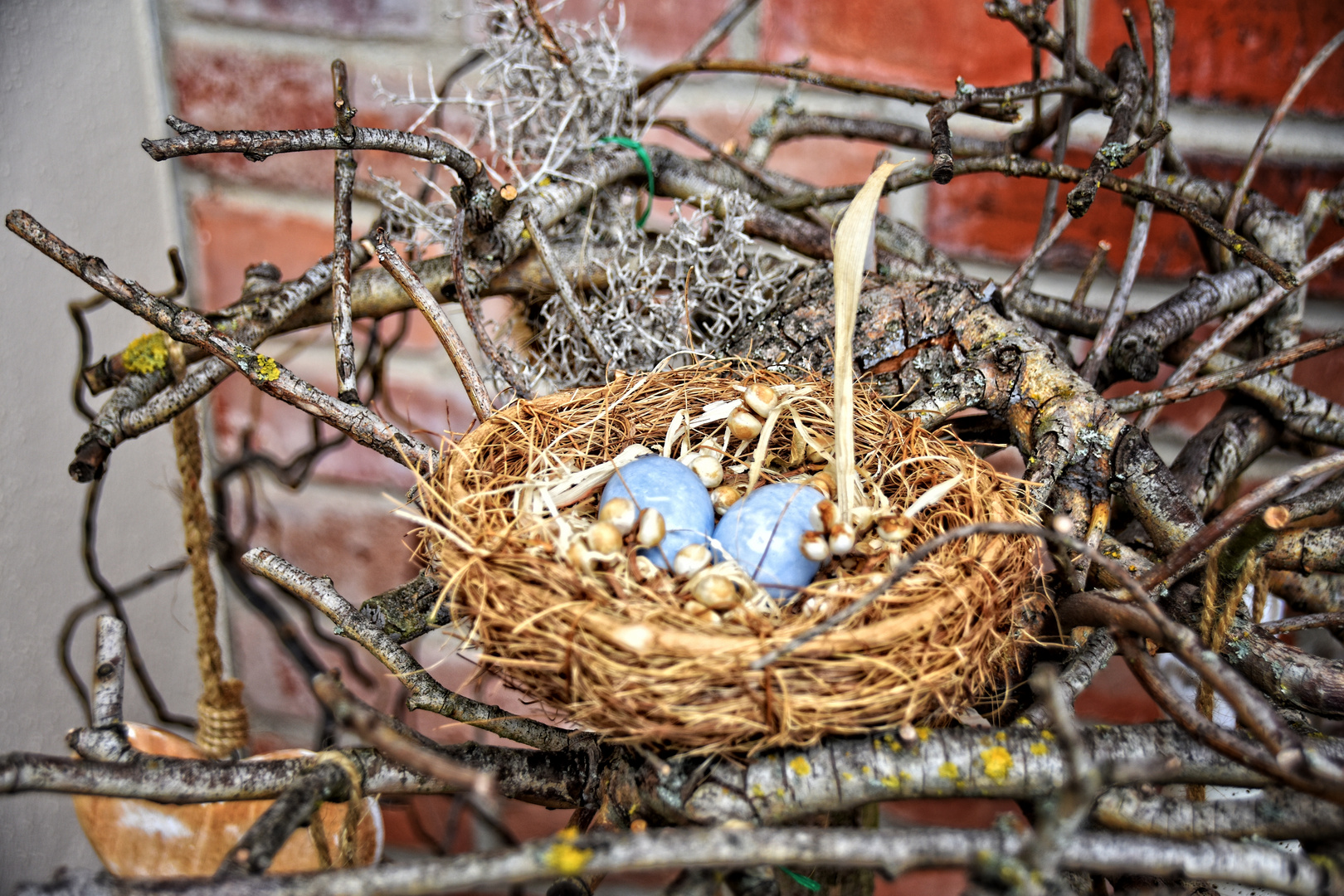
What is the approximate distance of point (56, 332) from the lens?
81cm

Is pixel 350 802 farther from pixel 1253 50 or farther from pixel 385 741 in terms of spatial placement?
pixel 1253 50

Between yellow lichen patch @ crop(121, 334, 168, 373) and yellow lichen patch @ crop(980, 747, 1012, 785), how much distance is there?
0.59 meters

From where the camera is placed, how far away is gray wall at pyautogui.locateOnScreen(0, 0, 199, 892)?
0.76 m

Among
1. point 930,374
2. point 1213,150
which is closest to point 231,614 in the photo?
point 930,374

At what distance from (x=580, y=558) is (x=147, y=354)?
0.40m

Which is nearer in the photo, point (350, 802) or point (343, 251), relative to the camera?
point (350, 802)

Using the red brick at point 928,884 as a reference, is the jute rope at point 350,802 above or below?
above

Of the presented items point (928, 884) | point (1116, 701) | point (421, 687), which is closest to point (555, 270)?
point (421, 687)

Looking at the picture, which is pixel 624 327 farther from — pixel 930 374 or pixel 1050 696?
pixel 1050 696

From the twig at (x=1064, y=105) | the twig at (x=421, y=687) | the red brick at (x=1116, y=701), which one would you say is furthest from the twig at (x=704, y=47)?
the red brick at (x=1116, y=701)

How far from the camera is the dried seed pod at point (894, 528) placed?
0.44 m

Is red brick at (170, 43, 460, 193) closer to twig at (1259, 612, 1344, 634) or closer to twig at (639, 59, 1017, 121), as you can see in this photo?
twig at (639, 59, 1017, 121)

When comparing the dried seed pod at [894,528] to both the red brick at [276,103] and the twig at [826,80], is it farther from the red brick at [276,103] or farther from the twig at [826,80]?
the red brick at [276,103]

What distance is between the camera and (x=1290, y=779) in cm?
33
